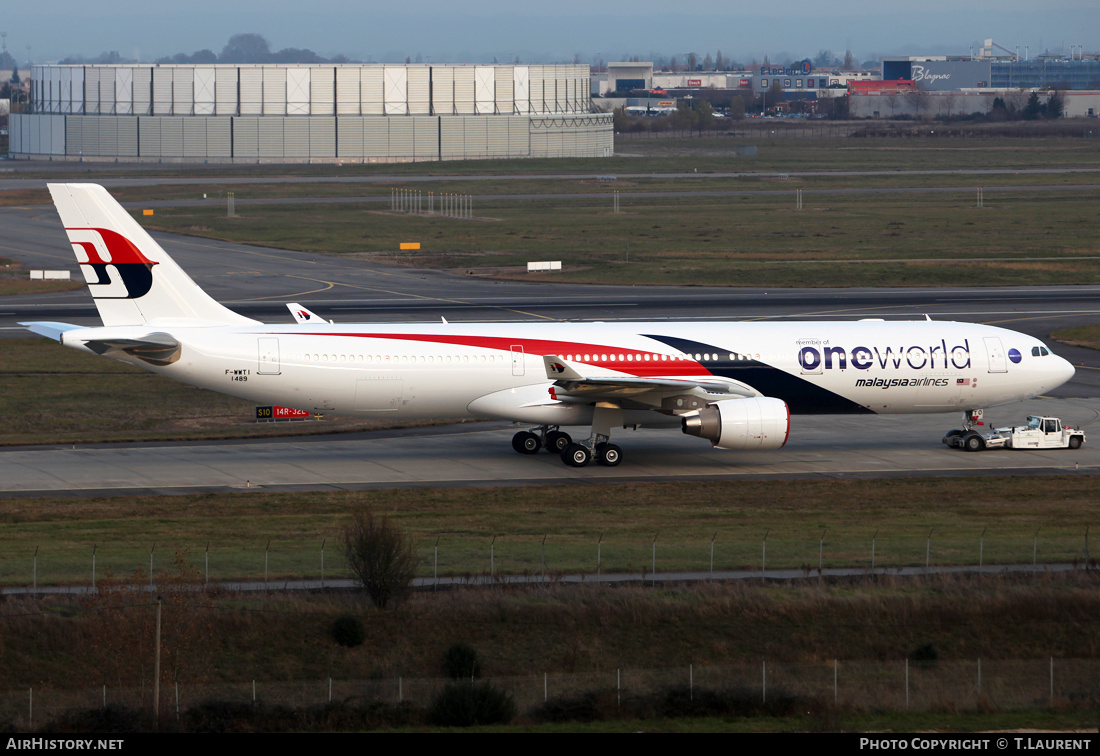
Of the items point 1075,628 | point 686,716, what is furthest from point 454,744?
point 1075,628

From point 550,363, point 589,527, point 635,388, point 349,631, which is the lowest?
point 349,631

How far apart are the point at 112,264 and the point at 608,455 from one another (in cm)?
2020

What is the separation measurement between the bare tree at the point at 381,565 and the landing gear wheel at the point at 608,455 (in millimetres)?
16942

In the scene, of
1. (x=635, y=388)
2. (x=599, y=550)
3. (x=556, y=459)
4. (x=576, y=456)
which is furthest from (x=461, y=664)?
(x=556, y=459)

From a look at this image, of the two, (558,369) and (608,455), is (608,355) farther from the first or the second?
(608,455)

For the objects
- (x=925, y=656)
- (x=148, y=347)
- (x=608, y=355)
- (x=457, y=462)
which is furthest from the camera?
(x=457, y=462)

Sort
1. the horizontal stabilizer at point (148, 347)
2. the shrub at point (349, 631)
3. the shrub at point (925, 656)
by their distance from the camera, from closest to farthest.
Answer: the shrub at point (925, 656), the shrub at point (349, 631), the horizontal stabilizer at point (148, 347)

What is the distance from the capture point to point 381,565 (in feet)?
112

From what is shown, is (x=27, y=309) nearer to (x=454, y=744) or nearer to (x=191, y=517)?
(x=191, y=517)

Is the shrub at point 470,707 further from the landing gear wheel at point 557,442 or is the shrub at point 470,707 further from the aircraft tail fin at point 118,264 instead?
the aircraft tail fin at point 118,264

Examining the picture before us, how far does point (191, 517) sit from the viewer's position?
1673 inches

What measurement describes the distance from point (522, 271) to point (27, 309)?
3982cm

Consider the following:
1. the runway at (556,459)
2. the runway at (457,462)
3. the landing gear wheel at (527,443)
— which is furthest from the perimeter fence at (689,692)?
the landing gear wheel at (527,443)

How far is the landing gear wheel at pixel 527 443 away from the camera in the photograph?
177 feet
